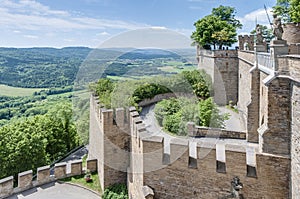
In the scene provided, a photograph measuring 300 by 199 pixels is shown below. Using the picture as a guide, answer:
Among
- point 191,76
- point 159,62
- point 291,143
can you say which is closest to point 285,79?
point 291,143

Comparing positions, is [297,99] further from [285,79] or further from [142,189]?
[142,189]

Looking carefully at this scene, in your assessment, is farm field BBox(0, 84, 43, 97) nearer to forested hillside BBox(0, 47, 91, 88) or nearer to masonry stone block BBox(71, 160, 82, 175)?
forested hillside BBox(0, 47, 91, 88)

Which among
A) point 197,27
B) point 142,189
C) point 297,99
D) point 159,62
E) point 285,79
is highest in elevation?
point 197,27

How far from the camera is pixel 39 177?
27.6ft

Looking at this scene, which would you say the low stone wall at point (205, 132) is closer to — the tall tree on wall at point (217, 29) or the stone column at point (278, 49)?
the stone column at point (278, 49)

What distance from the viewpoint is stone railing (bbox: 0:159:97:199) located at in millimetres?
7734

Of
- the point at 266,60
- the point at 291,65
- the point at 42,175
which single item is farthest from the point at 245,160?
the point at 42,175

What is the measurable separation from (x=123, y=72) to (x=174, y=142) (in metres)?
7.57

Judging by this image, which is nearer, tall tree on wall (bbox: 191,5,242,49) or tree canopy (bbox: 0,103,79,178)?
tree canopy (bbox: 0,103,79,178)

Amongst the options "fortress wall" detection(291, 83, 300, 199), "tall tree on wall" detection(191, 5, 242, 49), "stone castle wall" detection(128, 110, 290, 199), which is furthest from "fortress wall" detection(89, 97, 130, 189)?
"tall tree on wall" detection(191, 5, 242, 49)

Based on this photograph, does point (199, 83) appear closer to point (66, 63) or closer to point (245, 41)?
point (245, 41)

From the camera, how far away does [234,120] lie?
17297 mm

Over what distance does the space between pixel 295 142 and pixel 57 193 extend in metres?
7.16

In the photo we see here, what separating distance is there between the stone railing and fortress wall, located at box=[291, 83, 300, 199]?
21.8ft
